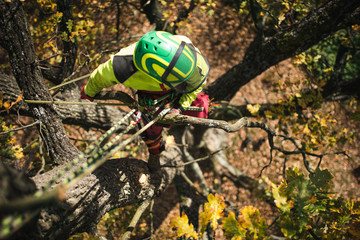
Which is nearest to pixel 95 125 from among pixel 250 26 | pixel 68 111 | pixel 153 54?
pixel 68 111

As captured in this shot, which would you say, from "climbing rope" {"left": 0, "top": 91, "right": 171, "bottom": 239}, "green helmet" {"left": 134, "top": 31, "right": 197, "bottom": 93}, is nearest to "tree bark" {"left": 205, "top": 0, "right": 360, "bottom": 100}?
"green helmet" {"left": 134, "top": 31, "right": 197, "bottom": 93}

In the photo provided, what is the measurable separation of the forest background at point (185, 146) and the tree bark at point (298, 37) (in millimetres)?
14

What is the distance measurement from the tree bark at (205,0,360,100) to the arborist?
152 cm

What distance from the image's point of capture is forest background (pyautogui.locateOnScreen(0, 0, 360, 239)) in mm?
1710

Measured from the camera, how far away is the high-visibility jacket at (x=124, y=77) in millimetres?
2033

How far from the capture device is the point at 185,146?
13.4ft

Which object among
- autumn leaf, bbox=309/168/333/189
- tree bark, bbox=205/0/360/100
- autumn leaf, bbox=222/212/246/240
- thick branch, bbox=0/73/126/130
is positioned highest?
tree bark, bbox=205/0/360/100

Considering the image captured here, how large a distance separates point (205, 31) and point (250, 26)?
157 cm

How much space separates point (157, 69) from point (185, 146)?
95.4 inches

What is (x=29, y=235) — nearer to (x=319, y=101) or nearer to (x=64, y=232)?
(x=64, y=232)

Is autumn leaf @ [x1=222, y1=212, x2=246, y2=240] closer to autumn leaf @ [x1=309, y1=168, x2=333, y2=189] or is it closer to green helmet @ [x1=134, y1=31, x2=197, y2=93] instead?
autumn leaf @ [x1=309, y1=168, x2=333, y2=189]

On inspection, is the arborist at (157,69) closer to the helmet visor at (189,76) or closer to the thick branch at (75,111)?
the helmet visor at (189,76)

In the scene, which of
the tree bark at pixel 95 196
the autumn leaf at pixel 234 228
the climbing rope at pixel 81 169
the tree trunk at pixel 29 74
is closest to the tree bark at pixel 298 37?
the climbing rope at pixel 81 169

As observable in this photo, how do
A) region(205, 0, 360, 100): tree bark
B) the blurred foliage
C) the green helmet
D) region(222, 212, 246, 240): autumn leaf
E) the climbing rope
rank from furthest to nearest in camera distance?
region(205, 0, 360, 100): tree bark, the green helmet, region(222, 212, 246, 240): autumn leaf, the blurred foliage, the climbing rope
